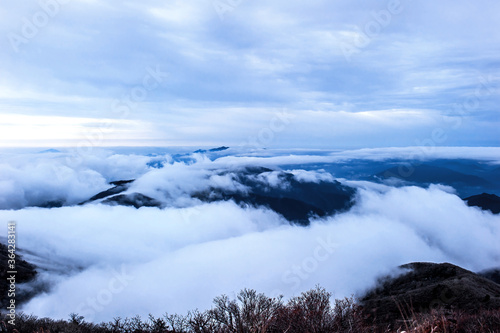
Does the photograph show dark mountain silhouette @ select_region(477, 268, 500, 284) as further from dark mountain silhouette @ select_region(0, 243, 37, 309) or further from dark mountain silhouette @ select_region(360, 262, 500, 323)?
dark mountain silhouette @ select_region(0, 243, 37, 309)

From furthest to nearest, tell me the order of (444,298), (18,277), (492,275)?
(492,275) < (18,277) < (444,298)

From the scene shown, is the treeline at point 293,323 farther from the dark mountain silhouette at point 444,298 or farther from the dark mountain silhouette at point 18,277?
the dark mountain silhouette at point 18,277

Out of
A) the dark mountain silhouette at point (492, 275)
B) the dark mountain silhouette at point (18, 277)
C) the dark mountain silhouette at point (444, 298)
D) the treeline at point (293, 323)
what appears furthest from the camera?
the dark mountain silhouette at point (492, 275)

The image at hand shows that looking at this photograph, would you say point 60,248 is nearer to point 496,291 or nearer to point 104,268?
point 104,268

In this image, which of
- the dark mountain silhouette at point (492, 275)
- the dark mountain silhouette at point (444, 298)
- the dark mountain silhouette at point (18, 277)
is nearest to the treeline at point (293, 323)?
the dark mountain silhouette at point (444, 298)

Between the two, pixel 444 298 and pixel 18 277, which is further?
pixel 18 277

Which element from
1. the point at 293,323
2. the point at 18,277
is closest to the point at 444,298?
the point at 293,323

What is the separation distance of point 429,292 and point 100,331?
75674 mm

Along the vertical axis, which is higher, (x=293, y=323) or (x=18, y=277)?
(x=293, y=323)

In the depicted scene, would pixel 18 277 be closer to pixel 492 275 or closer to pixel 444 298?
pixel 444 298

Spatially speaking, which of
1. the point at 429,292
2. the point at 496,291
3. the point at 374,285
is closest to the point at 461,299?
the point at 429,292

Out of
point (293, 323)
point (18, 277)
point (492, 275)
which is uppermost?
point (293, 323)

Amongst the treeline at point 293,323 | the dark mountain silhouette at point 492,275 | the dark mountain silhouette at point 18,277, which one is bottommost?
the dark mountain silhouette at point 492,275

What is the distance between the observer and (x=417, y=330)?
23.2 feet
